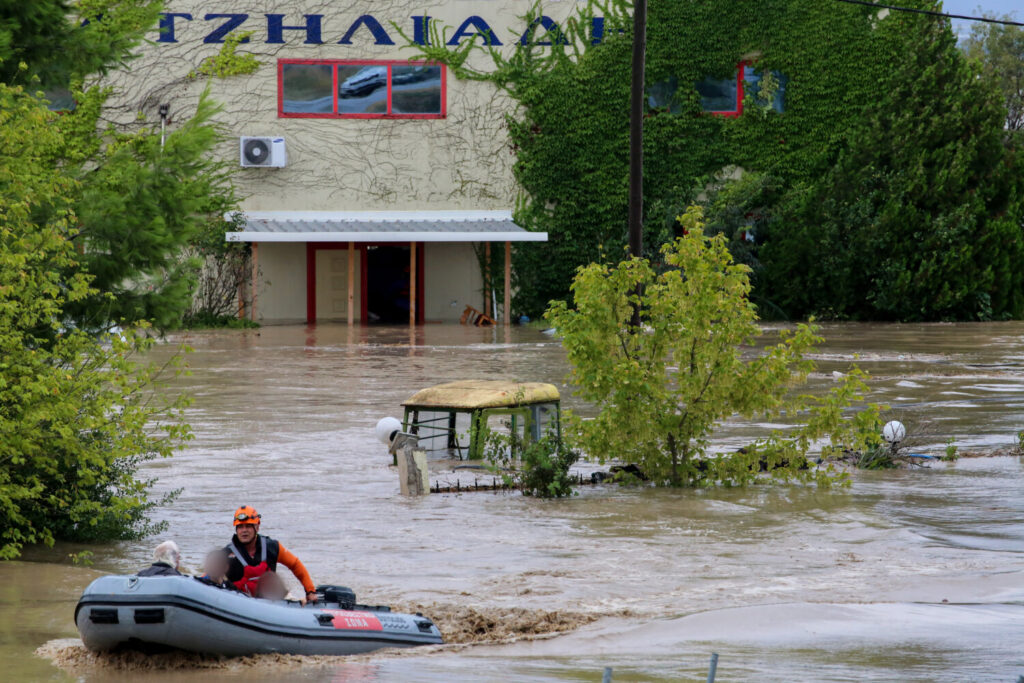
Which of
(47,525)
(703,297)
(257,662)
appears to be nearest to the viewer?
(257,662)

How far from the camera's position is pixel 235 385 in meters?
23.3

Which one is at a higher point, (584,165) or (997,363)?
(584,165)

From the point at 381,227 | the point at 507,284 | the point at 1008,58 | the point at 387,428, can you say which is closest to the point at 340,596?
the point at 387,428

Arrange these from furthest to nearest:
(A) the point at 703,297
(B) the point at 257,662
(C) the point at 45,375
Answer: (A) the point at 703,297, (C) the point at 45,375, (B) the point at 257,662

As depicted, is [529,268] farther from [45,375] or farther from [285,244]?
[45,375]

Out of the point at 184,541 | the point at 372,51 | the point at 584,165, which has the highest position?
the point at 372,51

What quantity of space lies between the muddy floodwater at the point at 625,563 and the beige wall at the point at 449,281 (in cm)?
2205

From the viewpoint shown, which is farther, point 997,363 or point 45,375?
point 997,363

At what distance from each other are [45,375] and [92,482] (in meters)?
1.00

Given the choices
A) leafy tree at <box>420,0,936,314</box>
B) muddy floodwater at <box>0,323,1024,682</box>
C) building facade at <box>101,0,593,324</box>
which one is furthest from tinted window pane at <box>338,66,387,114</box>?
muddy floodwater at <box>0,323,1024,682</box>

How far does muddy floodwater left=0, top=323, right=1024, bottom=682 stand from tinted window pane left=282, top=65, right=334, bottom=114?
2191 centimetres

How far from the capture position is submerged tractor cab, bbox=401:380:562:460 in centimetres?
1531

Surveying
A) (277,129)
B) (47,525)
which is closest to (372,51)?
(277,129)

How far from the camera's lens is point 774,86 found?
136 feet
